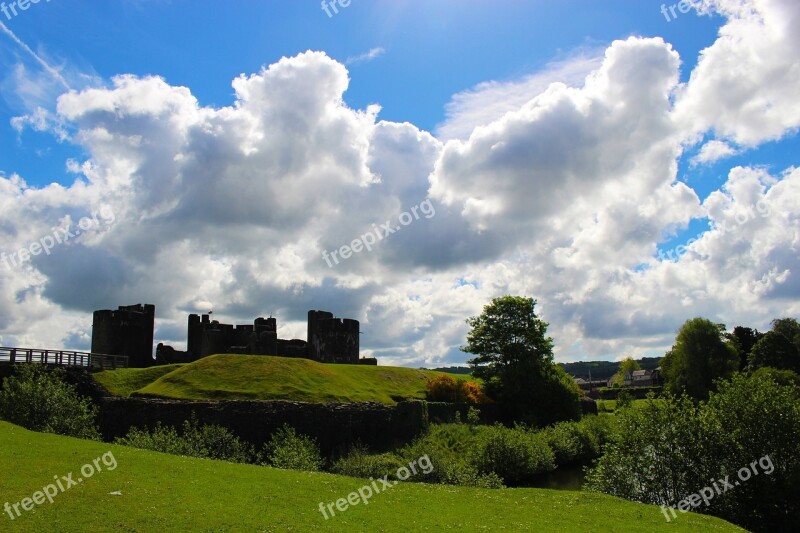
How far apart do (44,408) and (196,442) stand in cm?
725

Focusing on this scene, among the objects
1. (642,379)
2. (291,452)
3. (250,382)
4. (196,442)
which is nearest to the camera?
Answer: (291,452)

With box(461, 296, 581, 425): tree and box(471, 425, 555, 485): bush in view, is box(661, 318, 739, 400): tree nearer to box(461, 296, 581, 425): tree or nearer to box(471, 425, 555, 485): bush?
box(461, 296, 581, 425): tree

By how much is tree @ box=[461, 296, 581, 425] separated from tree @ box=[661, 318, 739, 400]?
95.7 feet

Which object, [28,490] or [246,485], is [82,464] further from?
[246,485]

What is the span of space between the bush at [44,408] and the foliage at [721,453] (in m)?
24.1

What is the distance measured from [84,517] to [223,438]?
1583 cm

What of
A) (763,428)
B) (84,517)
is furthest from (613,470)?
(84,517)

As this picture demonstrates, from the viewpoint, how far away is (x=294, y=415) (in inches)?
1419

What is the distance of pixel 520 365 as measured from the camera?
209ft

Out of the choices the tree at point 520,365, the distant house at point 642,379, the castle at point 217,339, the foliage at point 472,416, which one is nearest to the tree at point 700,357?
the tree at point 520,365

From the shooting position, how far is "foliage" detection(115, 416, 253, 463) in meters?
28.7

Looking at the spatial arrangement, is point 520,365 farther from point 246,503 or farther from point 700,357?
point 246,503
